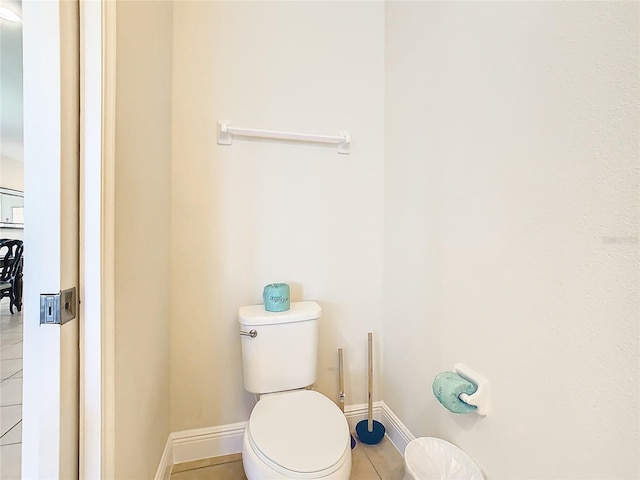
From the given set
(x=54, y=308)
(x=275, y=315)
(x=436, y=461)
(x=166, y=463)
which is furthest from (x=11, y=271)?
(x=436, y=461)

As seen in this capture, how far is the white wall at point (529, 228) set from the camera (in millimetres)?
671

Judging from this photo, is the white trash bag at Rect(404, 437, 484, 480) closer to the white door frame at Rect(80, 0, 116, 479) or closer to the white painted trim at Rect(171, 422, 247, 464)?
the white painted trim at Rect(171, 422, 247, 464)

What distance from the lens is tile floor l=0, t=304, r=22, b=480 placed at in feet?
2.19

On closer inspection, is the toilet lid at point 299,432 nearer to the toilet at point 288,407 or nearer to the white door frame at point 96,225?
the toilet at point 288,407

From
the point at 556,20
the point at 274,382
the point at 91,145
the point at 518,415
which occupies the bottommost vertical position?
the point at 274,382

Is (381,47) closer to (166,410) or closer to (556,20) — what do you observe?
(556,20)

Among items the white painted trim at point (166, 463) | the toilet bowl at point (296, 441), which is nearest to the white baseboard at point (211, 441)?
the white painted trim at point (166, 463)

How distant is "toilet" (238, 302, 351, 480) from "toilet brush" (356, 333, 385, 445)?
34 centimetres

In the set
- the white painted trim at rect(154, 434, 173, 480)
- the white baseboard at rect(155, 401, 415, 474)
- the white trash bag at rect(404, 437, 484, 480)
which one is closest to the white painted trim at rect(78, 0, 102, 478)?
the white painted trim at rect(154, 434, 173, 480)

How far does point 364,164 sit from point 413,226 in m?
0.46

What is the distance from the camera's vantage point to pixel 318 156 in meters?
1.60

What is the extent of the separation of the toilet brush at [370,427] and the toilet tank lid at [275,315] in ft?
1.29

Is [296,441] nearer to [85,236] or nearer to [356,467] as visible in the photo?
[356,467]

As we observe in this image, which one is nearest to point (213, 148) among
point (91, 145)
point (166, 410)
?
point (91, 145)
